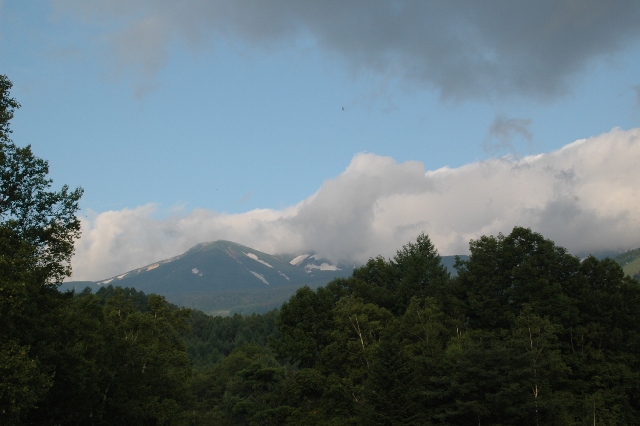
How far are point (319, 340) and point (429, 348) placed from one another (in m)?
21.8

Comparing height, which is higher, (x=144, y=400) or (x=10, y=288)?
(x=10, y=288)

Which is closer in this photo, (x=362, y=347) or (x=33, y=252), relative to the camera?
(x=33, y=252)

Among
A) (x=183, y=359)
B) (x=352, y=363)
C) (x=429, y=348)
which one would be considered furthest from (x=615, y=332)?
(x=183, y=359)

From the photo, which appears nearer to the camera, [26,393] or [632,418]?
[26,393]

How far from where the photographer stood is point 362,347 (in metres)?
52.3

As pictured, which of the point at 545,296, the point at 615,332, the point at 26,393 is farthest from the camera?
the point at 545,296

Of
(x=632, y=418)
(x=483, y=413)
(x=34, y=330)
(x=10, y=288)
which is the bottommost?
(x=632, y=418)

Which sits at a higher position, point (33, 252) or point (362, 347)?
point (33, 252)

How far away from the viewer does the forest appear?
23.8 m

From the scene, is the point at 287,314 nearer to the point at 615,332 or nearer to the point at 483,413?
the point at 483,413

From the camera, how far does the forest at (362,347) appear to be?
23844mm

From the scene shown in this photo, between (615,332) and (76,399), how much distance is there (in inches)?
1797

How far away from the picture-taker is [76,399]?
2848 centimetres

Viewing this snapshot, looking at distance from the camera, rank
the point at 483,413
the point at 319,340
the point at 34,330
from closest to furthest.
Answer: the point at 34,330, the point at 483,413, the point at 319,340
